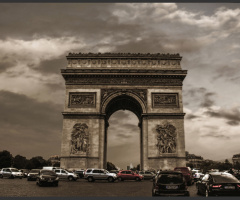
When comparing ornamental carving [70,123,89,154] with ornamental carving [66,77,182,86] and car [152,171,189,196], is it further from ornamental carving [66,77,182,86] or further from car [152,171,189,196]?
car [152,171,189,196]

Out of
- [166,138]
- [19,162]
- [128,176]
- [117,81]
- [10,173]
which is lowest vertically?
[128,176]

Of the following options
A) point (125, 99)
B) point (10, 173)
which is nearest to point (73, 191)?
point (10, 173)

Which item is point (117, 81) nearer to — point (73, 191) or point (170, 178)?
point (73, 191)

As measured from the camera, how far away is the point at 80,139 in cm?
3691

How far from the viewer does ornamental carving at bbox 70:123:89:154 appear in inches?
1438

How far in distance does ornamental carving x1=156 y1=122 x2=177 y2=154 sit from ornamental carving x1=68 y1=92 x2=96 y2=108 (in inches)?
381

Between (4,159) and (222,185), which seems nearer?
(222,185)

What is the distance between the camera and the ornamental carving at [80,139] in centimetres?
3653

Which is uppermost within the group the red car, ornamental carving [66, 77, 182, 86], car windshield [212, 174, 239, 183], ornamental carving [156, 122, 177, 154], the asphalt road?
ornamental carving [66, 77, 182, 86]

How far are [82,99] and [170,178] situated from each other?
28.4m

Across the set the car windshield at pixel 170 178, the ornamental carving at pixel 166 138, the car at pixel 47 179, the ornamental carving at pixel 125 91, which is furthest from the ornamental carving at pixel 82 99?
the car windshield at pixel 170 178

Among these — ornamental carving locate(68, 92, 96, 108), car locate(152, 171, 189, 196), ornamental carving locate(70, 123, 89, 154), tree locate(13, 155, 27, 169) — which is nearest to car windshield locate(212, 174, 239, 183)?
car locate(152, 171, 189, 196)

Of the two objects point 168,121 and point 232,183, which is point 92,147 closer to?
point 168,121

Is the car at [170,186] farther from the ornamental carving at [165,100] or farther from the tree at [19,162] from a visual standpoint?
the tree at [19,162]
